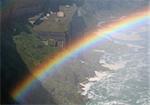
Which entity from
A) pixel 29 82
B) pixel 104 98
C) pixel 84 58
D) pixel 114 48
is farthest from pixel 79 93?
pixel 114 48

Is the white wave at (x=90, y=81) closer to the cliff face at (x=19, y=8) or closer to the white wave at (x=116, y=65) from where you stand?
the white wave at (x=116, y=65)

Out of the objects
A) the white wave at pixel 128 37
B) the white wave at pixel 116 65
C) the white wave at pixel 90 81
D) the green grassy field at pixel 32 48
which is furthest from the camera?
the white wave at pixel 128 37

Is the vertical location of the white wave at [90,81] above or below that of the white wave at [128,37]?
above

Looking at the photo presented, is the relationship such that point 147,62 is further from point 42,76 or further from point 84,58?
point 42,76

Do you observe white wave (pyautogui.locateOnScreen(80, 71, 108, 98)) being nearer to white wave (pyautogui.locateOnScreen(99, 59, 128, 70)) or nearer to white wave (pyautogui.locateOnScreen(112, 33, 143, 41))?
white wave (pyautogui.locateOnScreen(99, 59, 128, 70))

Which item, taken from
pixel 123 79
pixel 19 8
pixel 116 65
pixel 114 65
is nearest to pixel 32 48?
pixel 123 79

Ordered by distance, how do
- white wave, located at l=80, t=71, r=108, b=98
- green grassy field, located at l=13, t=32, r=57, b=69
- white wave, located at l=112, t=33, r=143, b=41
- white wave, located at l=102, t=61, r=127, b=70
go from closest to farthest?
1. green grassy field, located at l=13, t=32, r=57, b=69
2. white wave, located at l=80, t=71, r=108, b=98
3. white wave, located at l=102, t=61, r=127, b=70
4. white wave, located at l=112, t=33, r=143, b=41

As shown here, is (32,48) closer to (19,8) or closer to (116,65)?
(116,65)

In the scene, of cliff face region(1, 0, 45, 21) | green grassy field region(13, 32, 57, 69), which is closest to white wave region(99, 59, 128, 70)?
green grassy field region(13, 32, 57, 69)

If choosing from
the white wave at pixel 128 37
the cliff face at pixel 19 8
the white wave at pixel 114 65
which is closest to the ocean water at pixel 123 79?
the white wave at pixel 114 65

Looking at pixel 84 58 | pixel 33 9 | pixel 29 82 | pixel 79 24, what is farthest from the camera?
pixel 79 24

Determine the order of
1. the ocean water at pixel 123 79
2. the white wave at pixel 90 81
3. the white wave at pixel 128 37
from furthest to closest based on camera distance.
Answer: the white wave at pixel 128 37, the white wave at pixel 90 81, the ocean water at pixel 123 79
